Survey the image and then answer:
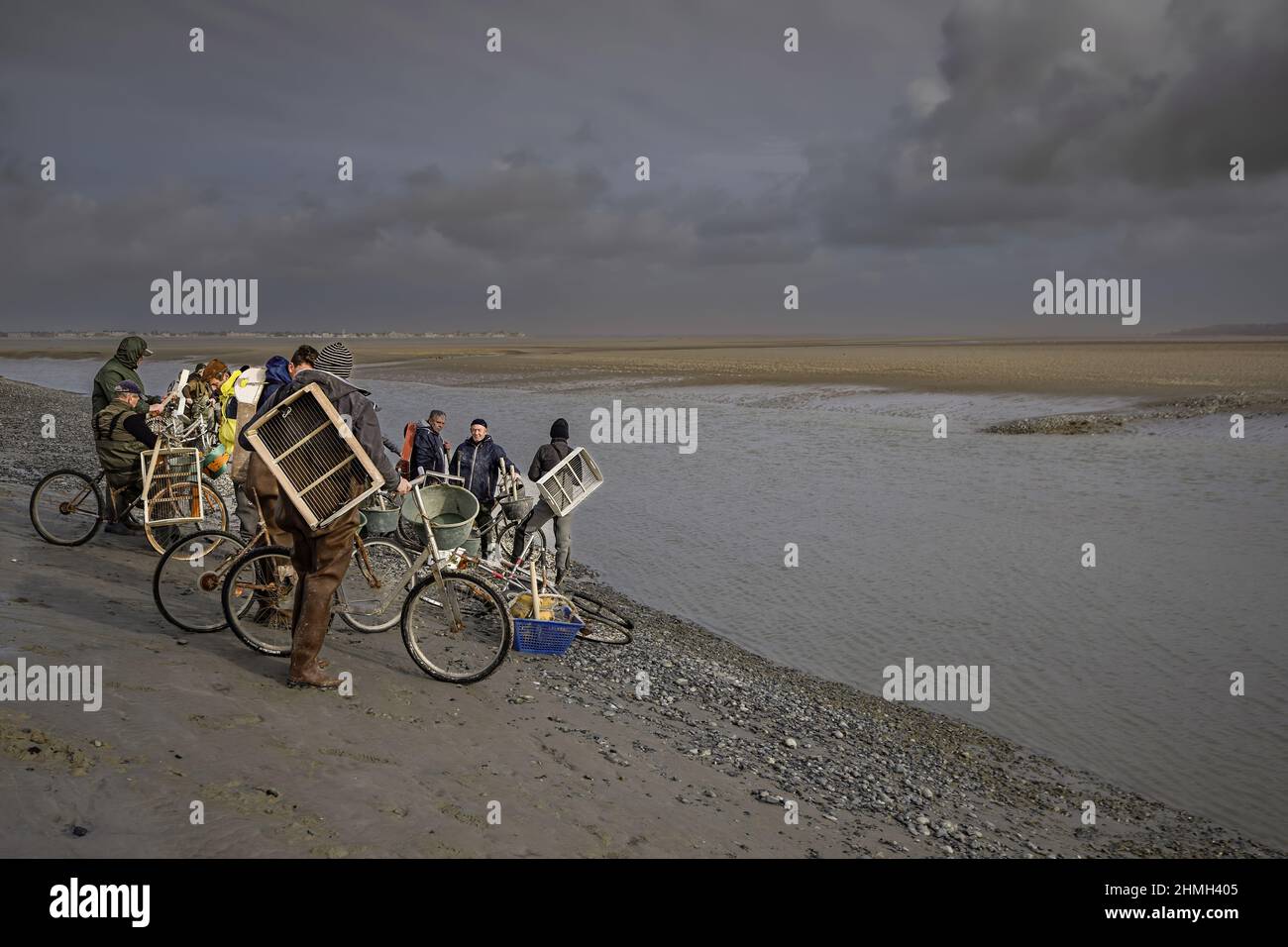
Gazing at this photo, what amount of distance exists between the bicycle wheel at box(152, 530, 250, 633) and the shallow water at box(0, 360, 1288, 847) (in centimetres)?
631

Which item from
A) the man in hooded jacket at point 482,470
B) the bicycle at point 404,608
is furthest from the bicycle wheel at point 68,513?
the man in hooded jacket at point 482,470

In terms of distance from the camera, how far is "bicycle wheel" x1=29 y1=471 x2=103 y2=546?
11016 mm

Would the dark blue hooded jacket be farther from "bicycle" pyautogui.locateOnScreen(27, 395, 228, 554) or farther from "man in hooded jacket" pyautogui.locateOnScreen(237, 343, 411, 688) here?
"bicycle" pyautogui.locateOnScreen(27, 395, 228, 554)

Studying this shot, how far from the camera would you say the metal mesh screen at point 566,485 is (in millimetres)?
10973

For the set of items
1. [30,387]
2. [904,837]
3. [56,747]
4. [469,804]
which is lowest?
[904,837]

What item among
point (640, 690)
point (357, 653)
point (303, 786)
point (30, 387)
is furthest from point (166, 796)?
point (30, 387)

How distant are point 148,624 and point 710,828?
5707 millimetres

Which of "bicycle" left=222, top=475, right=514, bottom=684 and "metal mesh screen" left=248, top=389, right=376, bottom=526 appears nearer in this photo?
"metal mesh screen" left=248, top=389, right=376, bottom=526

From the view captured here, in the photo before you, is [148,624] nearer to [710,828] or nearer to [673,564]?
[710,828]

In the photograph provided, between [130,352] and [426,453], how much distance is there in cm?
389

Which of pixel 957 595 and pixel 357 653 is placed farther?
pixel 957 595

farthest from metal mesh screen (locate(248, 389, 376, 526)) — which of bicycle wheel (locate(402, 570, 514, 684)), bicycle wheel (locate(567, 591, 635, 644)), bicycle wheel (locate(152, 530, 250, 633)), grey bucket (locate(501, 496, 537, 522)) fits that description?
grey bucket (locate(501, 496, 537, 522))

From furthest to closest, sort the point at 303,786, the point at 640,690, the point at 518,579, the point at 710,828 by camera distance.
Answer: the point at 518,579 → the point at 640,690 → the point at 710,828 → the point at 303,786

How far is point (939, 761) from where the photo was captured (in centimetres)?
845
